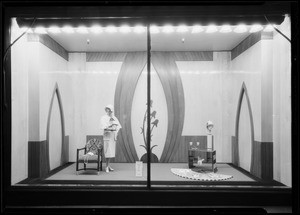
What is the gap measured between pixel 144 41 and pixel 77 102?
2.47 m

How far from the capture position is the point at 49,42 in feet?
21.0

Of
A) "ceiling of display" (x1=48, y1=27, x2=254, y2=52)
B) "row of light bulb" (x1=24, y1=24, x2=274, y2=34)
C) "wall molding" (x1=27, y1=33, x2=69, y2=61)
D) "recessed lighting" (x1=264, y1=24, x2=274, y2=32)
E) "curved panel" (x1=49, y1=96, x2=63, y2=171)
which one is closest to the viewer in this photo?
"recessed lighting" (x1=264, y1=24, x2=274, y2=32)

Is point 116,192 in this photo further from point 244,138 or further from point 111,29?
point 244,138

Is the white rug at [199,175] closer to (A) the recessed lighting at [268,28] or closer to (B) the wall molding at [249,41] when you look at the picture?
(B) the wall molding at [249,41]

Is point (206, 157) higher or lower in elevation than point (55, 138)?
lower

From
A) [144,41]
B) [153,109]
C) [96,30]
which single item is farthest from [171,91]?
[96,30]

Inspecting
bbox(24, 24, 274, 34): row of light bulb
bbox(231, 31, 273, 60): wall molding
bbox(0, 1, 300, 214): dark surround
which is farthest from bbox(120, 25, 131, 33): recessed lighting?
bbox(231, 31, 273, 60): wall molding

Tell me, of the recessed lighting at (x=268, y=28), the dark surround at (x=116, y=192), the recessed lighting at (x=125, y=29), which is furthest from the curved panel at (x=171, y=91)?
the dark surround at (x=116, y=192)

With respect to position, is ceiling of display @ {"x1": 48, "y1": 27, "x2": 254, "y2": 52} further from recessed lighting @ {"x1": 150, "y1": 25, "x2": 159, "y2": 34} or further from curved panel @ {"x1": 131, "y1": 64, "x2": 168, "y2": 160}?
curved panel @ {"x1": 131, "y1": 64, "x2": 168, "y2": 160}

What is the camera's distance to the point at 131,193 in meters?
4.18

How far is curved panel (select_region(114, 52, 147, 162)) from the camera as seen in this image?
7.50 metres

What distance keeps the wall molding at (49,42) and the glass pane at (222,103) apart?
228cm

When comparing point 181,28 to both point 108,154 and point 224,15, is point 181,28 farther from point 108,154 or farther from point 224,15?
point 108,154

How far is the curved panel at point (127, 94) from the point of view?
7.50 metres
